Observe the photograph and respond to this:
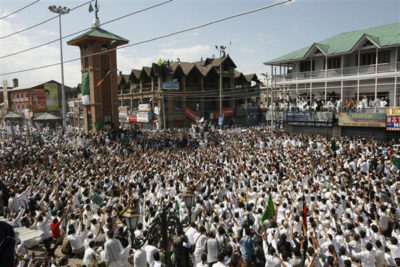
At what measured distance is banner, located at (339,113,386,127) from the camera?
70.8ft

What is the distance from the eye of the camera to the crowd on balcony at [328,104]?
22.6 meters

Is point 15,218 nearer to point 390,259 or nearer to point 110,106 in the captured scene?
point 390,259

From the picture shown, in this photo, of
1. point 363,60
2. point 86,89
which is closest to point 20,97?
point 86,89

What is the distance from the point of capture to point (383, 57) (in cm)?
2539

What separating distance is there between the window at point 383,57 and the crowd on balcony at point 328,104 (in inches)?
131

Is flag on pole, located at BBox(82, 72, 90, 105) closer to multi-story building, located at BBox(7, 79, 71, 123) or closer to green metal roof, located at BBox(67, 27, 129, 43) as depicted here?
green metal roof, located at BBox(67, 27, 129, 43)

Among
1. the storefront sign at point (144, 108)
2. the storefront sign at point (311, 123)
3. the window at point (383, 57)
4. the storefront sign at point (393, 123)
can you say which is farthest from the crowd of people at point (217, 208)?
the storefront sign at point (144, 108)

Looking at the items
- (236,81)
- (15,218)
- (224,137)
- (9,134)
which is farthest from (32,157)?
(236,81)

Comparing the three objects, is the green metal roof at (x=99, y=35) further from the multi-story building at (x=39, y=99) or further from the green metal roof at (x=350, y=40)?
the multi-story building at (x=39, y=99)

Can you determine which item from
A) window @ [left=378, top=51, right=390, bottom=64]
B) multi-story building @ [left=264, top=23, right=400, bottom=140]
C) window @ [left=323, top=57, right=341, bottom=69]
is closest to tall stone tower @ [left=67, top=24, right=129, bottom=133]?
multi-story building @ [left=264, top=23, right=400, bottom=140]

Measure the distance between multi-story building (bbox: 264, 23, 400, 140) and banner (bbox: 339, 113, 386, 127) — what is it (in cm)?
23

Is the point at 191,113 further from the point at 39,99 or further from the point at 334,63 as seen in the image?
the point at 39,99

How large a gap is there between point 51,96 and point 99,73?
3858 cm

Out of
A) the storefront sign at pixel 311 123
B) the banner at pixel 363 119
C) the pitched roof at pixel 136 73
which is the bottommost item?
the storefront sign at pixel 311 123
